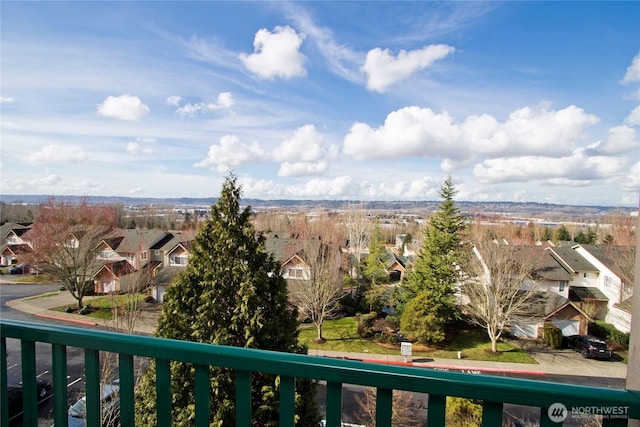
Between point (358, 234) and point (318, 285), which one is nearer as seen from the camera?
point (318, 285)

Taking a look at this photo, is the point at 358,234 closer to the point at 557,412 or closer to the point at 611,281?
the point at 611,281

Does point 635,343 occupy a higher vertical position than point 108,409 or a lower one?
higher

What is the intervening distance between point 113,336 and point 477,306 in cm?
1448

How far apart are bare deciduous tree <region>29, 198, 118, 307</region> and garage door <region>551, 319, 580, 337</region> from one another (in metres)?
19.8

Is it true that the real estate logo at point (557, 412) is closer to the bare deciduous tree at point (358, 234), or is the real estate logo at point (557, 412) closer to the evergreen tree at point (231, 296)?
the evergreen tree at point (231, 296)

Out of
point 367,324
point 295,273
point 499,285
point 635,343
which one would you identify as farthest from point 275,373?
point 295,273

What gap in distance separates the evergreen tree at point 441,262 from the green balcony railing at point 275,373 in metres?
13.3

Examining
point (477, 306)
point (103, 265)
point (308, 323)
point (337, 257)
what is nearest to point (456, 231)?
point (477, 306)

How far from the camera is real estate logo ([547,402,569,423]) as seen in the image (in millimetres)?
821

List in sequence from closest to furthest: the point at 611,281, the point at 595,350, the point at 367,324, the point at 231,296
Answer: the point at 231,296, the point at 595,350, the point at 367,324, the point at 611,281

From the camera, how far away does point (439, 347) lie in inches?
504

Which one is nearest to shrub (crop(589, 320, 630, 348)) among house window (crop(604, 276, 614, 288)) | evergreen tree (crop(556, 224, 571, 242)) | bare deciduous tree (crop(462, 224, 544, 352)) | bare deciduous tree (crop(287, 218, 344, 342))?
house window (crop(604, 276, 614, 288))

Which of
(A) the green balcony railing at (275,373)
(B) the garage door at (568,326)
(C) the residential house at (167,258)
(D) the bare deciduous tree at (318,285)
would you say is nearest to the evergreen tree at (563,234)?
(B) the garage door at (568,326)

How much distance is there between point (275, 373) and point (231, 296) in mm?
3316
